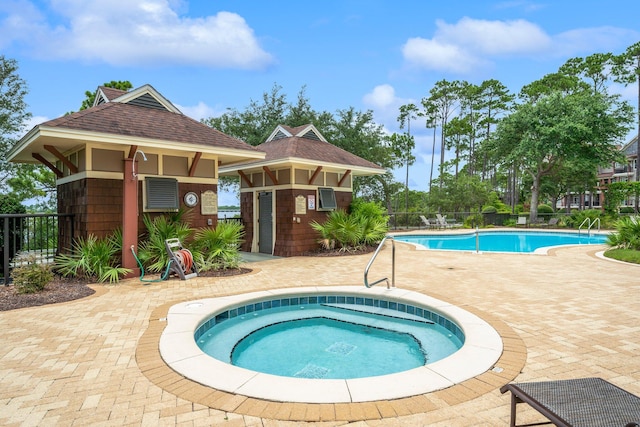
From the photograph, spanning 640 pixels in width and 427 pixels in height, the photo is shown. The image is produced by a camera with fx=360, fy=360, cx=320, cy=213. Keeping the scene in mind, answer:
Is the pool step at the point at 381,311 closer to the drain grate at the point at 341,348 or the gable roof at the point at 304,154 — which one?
the drain grate at the point at 341,348

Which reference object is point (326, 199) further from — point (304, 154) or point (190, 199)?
point (190, 199)

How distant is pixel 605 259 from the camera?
9898 millimetres

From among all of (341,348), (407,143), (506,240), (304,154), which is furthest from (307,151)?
(407,143)

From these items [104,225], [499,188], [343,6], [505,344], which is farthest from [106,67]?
[499,188]

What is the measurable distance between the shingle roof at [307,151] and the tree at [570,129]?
15124 millimetres

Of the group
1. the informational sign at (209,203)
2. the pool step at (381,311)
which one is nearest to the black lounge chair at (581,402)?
the pool step at (381,311)

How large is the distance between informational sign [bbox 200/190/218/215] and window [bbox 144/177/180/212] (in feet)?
2.46

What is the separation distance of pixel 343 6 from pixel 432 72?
23794 mm

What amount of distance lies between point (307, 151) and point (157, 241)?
18.1ft

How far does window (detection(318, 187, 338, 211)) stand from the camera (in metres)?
12.0

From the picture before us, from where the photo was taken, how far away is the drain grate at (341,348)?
4285 millimetres

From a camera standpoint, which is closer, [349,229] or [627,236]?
[627,236]

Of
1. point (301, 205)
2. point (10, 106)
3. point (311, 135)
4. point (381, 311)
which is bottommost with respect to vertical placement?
point (381, 311)

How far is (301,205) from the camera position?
11.4m
